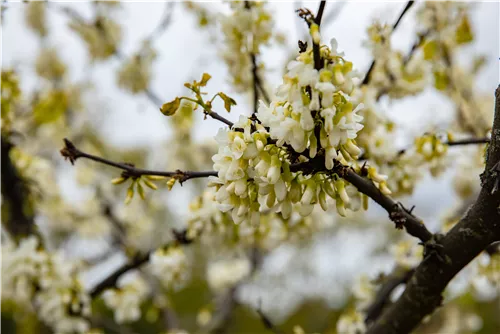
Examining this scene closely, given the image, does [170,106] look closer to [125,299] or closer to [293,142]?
[293,142]

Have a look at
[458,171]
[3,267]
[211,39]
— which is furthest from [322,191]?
[458,171]

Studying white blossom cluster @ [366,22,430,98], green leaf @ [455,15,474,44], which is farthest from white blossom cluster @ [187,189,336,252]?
green leaf @ [455,15,474,44]

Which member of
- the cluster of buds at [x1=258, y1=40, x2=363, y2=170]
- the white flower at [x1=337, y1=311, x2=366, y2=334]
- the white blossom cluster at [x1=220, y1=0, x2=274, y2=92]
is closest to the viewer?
the cluster of buds at [x1=258, y1=40, x2=363, y2=170]

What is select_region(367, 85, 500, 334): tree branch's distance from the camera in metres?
0.92

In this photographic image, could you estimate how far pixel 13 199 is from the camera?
2.23 m

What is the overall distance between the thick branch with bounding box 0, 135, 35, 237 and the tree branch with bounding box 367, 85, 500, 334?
1.70m

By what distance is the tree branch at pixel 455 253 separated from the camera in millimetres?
925

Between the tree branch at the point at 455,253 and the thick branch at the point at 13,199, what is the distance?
170 centimetres

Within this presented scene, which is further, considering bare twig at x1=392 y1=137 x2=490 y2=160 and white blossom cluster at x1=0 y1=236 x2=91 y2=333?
white blossom cluster at x1=0 y1=236 x2=91 y2=333

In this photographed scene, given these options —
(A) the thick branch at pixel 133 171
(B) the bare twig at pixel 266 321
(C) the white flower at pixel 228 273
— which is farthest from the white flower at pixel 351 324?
(C) the white flower at pixel 228 273

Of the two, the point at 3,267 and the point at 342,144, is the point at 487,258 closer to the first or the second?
the point at 342,144

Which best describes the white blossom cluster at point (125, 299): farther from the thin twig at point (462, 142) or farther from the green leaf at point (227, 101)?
the green leaf at point (227, 101)

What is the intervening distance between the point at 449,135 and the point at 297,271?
10.3m

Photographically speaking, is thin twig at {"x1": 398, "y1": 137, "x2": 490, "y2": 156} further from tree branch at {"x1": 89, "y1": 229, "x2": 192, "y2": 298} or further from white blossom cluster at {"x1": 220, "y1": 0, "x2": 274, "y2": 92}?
tree branch at {"x1": 89, "y1": 229, "x2": 192, "y2": 298}
